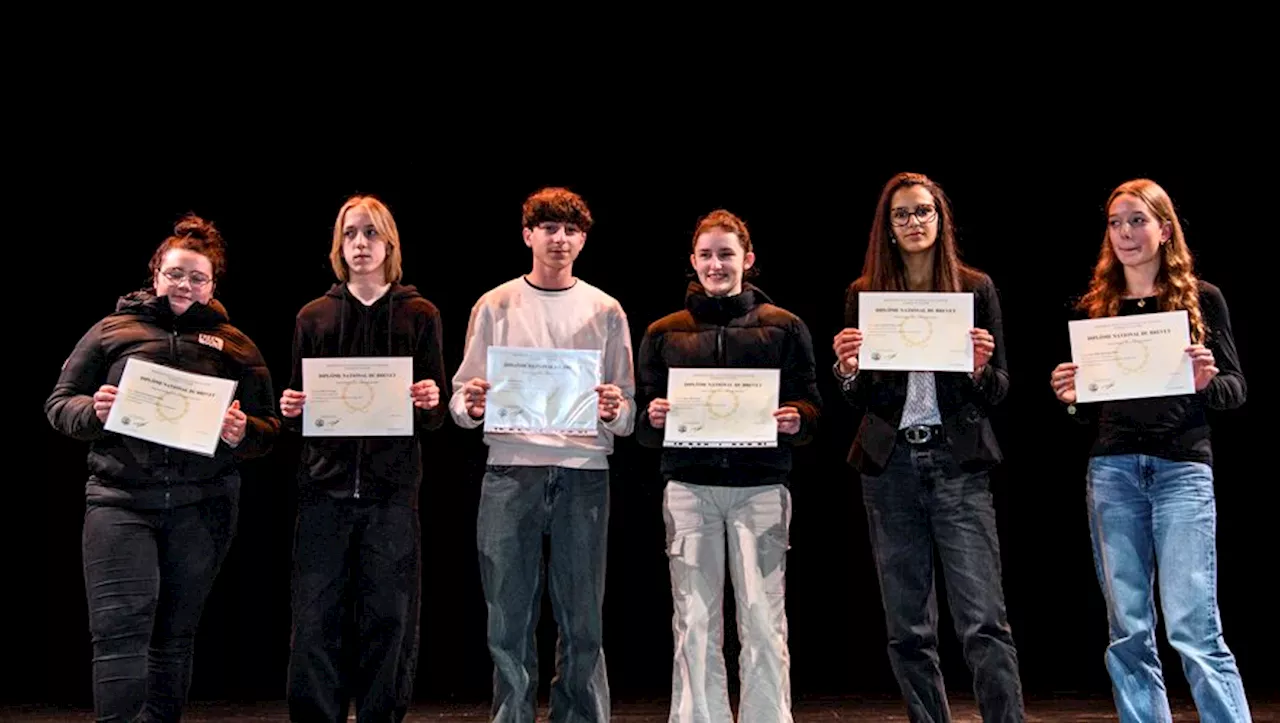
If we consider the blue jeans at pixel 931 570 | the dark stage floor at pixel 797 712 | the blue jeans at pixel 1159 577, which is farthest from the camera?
the dark stage floor at pixel 797 712

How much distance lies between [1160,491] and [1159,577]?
26 centimetres

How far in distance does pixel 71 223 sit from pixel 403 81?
5.85 ft

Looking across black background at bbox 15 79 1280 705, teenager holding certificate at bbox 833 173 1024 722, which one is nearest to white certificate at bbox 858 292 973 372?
teenager holding certificate at bbox 833 173 1024 722

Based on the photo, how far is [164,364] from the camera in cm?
371

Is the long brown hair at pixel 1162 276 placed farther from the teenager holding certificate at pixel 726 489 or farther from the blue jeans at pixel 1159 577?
the teenager holding certificate at pixel 726 489

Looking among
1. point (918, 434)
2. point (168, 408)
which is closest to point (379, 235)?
point (168, 408)

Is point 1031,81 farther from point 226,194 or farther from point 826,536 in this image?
point 226,194

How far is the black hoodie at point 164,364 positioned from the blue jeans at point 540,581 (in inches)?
33.2

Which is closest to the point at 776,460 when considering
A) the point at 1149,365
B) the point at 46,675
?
the point at 1149,365

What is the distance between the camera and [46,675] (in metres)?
5.55

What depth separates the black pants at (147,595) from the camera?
11.0 ft

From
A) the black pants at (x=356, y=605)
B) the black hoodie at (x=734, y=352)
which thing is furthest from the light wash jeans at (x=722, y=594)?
the black pants at (x=356, y=605)

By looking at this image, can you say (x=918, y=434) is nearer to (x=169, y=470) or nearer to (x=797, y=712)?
(x=797, y=712)

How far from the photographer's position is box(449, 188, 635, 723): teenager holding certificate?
3.67 m
